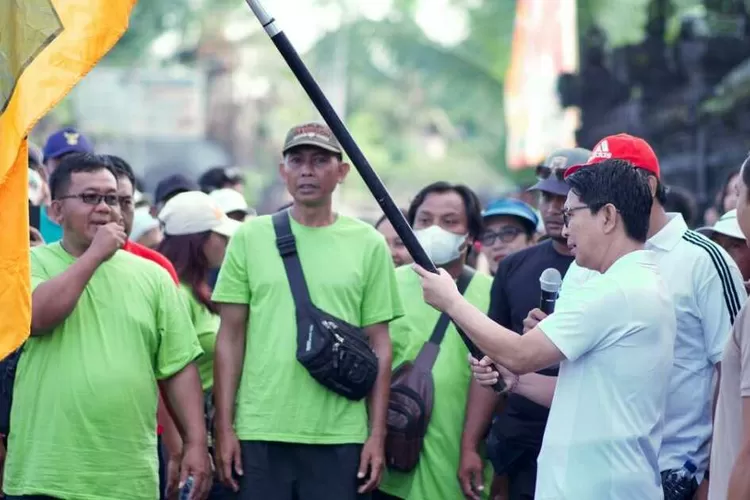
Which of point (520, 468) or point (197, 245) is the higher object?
point (197, 245)

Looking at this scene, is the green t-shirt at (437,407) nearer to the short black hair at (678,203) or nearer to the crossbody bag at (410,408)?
the crossbody bag at (410,408)

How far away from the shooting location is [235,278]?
672cm

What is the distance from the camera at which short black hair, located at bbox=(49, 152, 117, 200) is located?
6.38 meters

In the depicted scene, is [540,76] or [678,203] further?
[540,76]

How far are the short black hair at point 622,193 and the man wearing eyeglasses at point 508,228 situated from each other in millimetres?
3906

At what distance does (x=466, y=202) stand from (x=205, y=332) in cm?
145

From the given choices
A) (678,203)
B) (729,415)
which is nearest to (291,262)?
(729,415)

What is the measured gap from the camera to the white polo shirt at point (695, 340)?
5.80 m

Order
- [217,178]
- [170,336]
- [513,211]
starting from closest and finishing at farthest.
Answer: [170,336] → [513,211] → [217,178]

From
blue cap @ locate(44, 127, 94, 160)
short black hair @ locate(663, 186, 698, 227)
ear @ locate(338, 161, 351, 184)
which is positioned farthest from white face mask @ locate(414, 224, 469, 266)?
short black hair @ locate(663, 186, 698, 227)

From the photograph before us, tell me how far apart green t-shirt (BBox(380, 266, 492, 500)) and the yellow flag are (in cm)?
238

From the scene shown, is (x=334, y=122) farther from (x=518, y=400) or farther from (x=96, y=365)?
(x=518, y=400)

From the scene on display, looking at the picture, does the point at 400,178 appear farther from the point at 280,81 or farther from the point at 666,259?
the point at 666,259

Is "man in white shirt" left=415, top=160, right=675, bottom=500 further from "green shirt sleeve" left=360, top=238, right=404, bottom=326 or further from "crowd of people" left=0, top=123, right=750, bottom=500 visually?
"green shirt sleeve" left=360, top=238, right=404, bottom=326
